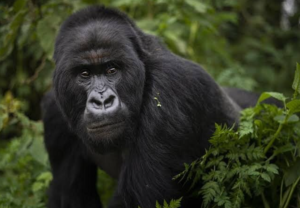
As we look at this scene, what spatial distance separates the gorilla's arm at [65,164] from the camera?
4348 millimetres

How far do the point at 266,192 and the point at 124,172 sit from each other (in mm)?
1135

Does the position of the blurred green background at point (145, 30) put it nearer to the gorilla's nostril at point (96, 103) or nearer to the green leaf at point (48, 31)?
the green leaf at point (48, 31)

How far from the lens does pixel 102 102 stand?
10.9ft

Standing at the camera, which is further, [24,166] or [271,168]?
[24,166]

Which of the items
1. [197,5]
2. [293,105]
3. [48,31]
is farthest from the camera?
[197,5]

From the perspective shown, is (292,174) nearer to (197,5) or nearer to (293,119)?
(293,119)

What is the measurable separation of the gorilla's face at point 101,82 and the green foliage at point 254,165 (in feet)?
2.03

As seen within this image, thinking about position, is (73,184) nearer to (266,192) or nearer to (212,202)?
(212,202)

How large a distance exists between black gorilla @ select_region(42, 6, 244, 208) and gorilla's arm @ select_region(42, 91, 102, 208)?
596 mm

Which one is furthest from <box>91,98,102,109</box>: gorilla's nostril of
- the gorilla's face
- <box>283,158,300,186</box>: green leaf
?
<box>283,158,300,186</box>: green leaf

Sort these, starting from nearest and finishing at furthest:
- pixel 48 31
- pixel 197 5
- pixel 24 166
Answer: pixel 24 166 < pixel 48 31 < pixel 197 5

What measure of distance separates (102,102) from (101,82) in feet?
0.70

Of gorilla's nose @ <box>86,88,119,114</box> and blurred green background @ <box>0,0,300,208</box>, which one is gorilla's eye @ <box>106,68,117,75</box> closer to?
gorilla's nose @ <box>86,88,119,114</box>

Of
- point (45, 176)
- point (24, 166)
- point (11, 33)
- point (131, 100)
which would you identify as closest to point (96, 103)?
point (131, 100)
